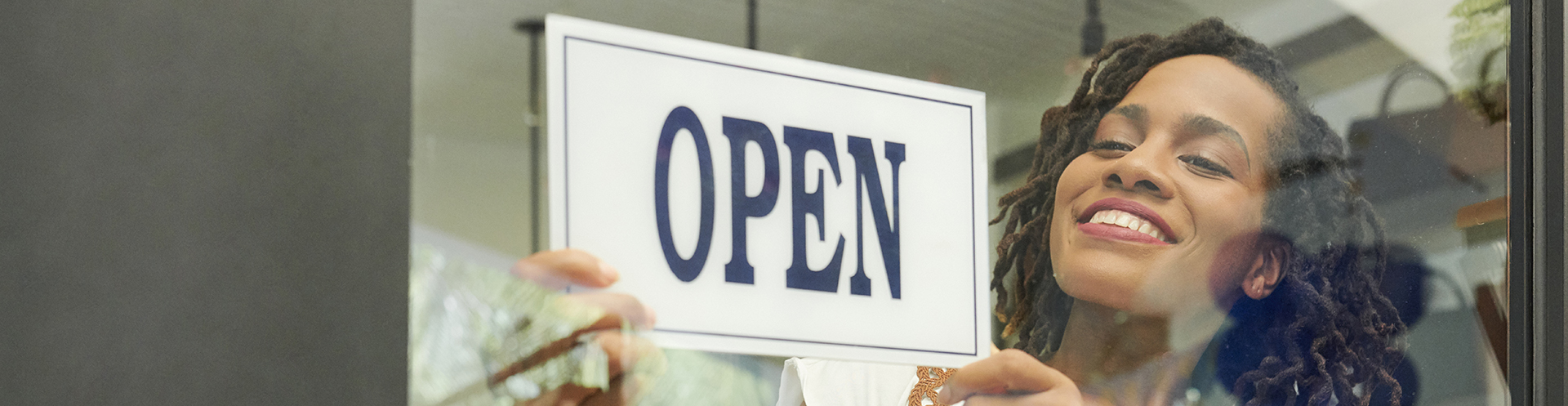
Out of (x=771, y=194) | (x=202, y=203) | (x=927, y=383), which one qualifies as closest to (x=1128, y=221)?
(x=927, y=383)

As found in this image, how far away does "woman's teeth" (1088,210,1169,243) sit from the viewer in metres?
1.11

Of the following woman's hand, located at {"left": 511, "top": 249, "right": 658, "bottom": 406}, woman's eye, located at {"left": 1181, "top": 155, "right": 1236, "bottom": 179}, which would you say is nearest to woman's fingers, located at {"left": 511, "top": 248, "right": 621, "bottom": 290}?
woman's hand, located at {"left": 511, "top": 249, "right": 658, "bottom": 406}

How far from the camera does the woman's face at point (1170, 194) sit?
3.60 ft

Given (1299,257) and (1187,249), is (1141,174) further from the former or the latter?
(1299,257)

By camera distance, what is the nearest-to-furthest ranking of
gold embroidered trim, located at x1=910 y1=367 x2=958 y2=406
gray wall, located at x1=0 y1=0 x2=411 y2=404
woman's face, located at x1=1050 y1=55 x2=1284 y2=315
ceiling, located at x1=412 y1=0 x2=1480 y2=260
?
gray wall, located at x1=0 y1=0 x2=411 y2=404, ceiling, located at x1=412 y1=0 x2=1480 y2=260, gold embroidered trim, located at x1=910 y1=367 x2=958 y2=406, woman's face, located at x1=1050 y1=55 x2=1284 y2=315

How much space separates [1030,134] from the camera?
1.07 meters

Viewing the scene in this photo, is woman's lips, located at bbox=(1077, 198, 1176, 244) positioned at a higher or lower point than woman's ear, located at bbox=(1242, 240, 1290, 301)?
higher

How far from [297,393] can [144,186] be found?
16 cm

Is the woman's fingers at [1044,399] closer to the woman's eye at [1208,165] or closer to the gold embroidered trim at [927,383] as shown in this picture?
the gold embroidered trim at [927,383]

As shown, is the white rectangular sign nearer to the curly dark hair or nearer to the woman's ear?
the curly dark hair

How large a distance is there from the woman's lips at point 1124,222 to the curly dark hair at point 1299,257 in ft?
0.19

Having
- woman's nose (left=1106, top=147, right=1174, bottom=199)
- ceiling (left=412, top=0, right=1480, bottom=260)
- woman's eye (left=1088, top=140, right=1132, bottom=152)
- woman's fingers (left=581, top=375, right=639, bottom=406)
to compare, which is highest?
ceiling (left=412, top=0, right=1480, bottom=260)

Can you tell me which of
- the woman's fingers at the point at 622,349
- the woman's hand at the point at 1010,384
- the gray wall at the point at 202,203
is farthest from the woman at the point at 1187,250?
the gray wall at the point at 202,203

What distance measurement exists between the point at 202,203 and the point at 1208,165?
0.89 metres
